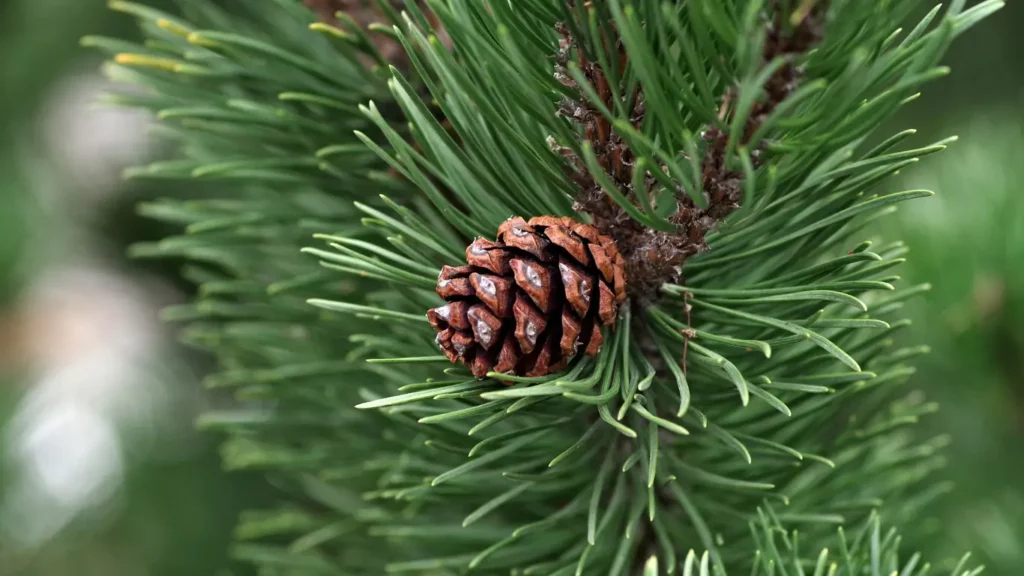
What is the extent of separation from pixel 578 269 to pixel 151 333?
4.73ft

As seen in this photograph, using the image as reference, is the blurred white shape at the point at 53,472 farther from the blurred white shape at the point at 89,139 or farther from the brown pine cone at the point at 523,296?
the brown pine cone at the point at 523,296

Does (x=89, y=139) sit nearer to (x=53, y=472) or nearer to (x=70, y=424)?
(x=70, y=424)

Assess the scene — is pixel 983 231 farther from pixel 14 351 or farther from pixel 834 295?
pixel 14 351

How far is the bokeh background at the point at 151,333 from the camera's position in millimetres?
739

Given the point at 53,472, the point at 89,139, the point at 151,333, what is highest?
the point at 89,139

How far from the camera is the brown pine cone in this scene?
0.35m

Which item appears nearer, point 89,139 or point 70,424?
point 70,424

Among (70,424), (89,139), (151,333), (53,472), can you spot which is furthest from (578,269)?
(89,139)

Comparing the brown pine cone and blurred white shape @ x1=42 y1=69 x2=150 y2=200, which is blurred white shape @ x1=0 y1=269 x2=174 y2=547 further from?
the brown pine cone

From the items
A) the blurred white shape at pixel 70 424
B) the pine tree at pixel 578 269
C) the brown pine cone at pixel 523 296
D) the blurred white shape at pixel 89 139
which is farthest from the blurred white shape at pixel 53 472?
the brown pine cone at pixel 523 296

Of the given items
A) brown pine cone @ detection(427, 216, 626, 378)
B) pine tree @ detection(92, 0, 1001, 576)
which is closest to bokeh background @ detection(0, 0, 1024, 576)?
pine tree @ detection(92, 0, 1001, 576)

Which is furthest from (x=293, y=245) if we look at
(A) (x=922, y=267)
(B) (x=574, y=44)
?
(A) (x=922, y=267)

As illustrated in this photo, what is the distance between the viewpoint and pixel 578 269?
36 centimetres

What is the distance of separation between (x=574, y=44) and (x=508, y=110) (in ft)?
0.13
